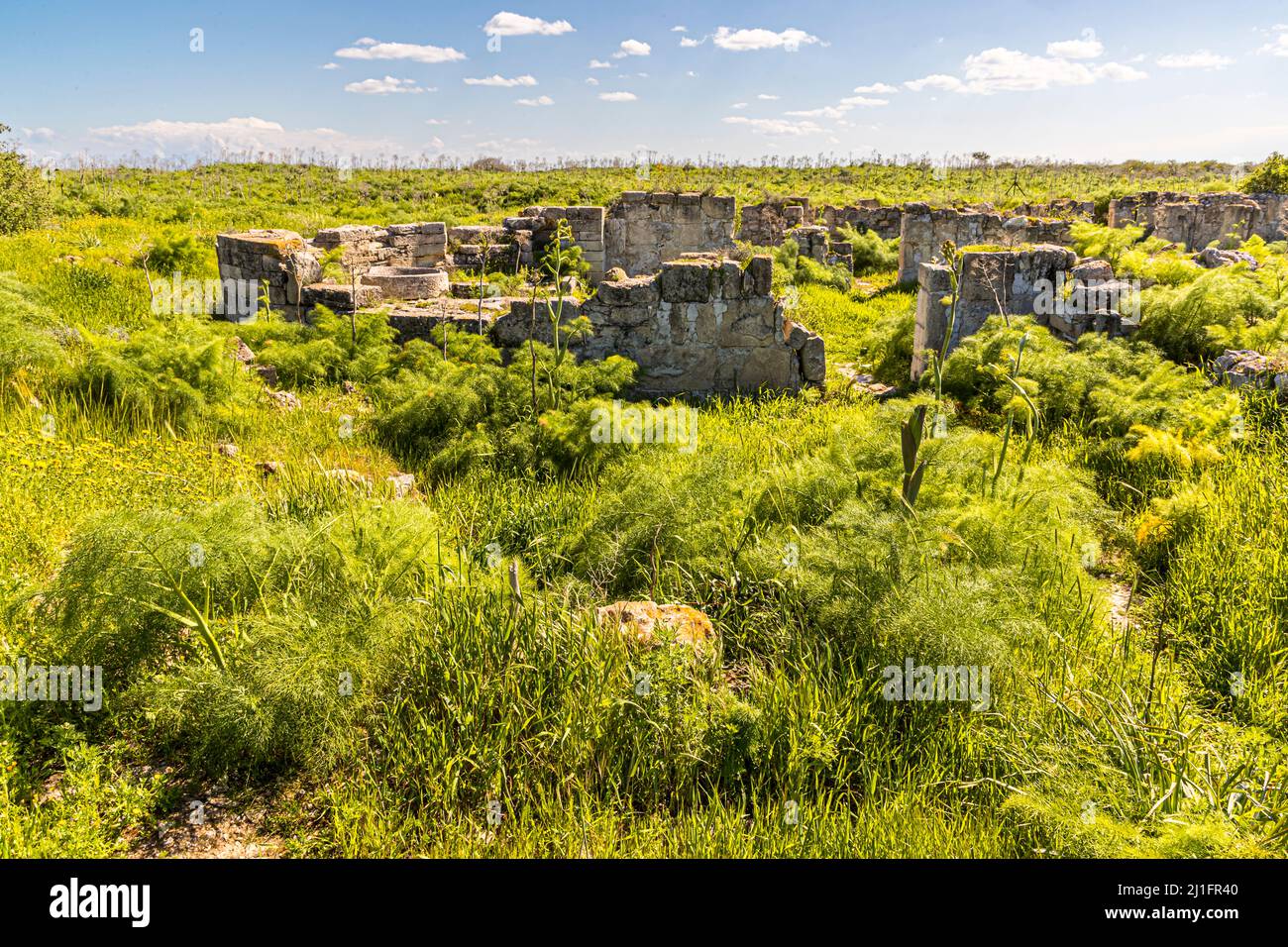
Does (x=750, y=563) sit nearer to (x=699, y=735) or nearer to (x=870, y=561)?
(x=870, y=561)

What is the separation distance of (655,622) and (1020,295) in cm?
780

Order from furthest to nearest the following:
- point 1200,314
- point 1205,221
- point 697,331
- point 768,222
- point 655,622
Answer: point 768,222
point 1205,221
point 697,331
point 1200,314
point 655,622

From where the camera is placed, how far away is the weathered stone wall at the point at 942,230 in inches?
661

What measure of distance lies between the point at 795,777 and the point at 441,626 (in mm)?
1775

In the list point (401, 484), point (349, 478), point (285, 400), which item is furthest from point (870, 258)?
point (349, 478)

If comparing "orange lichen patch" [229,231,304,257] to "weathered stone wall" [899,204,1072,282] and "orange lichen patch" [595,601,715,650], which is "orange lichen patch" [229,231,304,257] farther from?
"weathered stone wall" [899,204,1072,282]

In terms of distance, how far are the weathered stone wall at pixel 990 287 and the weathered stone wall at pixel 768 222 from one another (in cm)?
1144

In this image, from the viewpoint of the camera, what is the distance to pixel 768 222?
20953 millimetres

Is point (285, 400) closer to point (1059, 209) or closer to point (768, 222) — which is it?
point (768, 222)

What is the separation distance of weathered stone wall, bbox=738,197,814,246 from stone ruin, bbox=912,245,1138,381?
11.5 m

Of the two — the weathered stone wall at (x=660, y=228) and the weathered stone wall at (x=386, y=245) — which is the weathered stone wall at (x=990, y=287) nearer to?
the weathered stone wall at (x=660, y=228)

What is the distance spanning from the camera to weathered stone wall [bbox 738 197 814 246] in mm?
20922

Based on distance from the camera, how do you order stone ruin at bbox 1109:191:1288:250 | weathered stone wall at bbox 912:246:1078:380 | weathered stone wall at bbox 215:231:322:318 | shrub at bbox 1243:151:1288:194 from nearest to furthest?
weathered stone wall at bbox 912:246:1078:380
weathered stone wall at bbox 215:231:322:318
stone ruin at bbox 1109:191:1288:250
shrub at bbox 1243:151:1288:194

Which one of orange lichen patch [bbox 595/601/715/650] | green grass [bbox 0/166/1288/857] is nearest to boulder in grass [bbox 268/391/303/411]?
green grass [bbox 0/166/1288/857]
